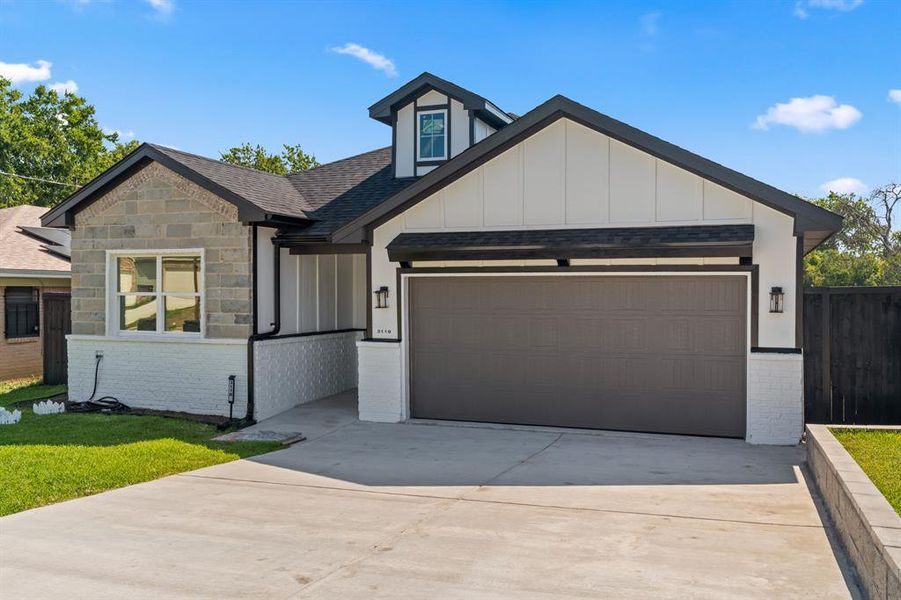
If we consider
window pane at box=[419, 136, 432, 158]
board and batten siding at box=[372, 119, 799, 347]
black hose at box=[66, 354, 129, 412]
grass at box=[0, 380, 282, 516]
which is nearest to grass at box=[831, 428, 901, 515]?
board and batten siding at box=[372, 119, 799, 347]

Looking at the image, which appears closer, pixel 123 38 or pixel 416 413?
pixel 416 413

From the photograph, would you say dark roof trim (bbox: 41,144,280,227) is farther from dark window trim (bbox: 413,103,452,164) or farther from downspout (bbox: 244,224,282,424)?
dark window trim (bbox: 413,103,452,164)

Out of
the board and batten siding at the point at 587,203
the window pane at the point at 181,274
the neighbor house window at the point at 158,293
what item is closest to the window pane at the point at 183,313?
the neighbor house window at the point at 158,293

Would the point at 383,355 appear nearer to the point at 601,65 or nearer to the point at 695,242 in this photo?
the point at 695,242

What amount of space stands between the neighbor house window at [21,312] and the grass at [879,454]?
56.9 ft

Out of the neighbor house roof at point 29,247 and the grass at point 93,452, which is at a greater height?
the neighbor house roof at point 29,247

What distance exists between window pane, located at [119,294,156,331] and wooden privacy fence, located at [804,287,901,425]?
1056cm

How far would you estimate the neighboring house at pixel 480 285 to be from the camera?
1081 cm

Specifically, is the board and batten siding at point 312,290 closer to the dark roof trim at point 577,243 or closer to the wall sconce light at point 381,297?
the wall sconce light at point 381,297

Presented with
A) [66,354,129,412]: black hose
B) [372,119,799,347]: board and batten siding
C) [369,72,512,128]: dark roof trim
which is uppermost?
[369,72,512,128]: dark roof trim

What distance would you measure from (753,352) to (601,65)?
45.3ft

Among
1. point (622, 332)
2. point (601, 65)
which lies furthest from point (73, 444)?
point (601, 65)

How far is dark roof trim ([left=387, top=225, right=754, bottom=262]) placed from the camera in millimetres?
10523

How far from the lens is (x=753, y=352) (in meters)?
10.7
